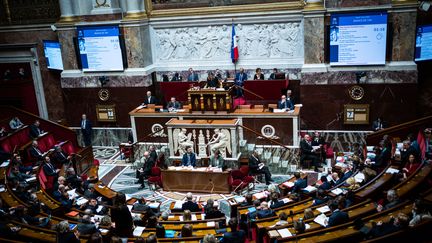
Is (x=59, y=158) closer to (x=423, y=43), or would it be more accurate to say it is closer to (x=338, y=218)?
(x=338, y=218)

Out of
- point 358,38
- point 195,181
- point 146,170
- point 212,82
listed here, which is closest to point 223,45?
point 212,82

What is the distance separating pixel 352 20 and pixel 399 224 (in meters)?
8.88

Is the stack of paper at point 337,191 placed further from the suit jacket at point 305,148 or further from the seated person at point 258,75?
the seated person at point 258,75

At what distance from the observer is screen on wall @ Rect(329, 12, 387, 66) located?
557 inches

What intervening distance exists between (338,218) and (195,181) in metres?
5.69

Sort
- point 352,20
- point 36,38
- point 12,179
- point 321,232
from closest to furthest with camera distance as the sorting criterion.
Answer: point 321,232
point 12,179
point 352,20
point 36,38

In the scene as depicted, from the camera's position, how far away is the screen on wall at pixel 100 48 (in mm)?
16984

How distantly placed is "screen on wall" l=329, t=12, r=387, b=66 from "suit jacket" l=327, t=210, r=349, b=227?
7.89 metres

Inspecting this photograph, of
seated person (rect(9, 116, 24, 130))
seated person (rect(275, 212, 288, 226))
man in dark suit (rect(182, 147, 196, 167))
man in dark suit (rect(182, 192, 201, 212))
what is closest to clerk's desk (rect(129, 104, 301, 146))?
man in dark suit (rect(182, 147, 196, 167))

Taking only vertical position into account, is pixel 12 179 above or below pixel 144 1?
below

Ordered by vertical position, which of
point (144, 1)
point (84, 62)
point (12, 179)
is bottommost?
point (12, 179)

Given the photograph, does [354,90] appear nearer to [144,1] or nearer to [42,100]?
[144,1]

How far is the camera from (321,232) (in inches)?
305

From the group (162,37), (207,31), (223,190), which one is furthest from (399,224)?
(162,37)
